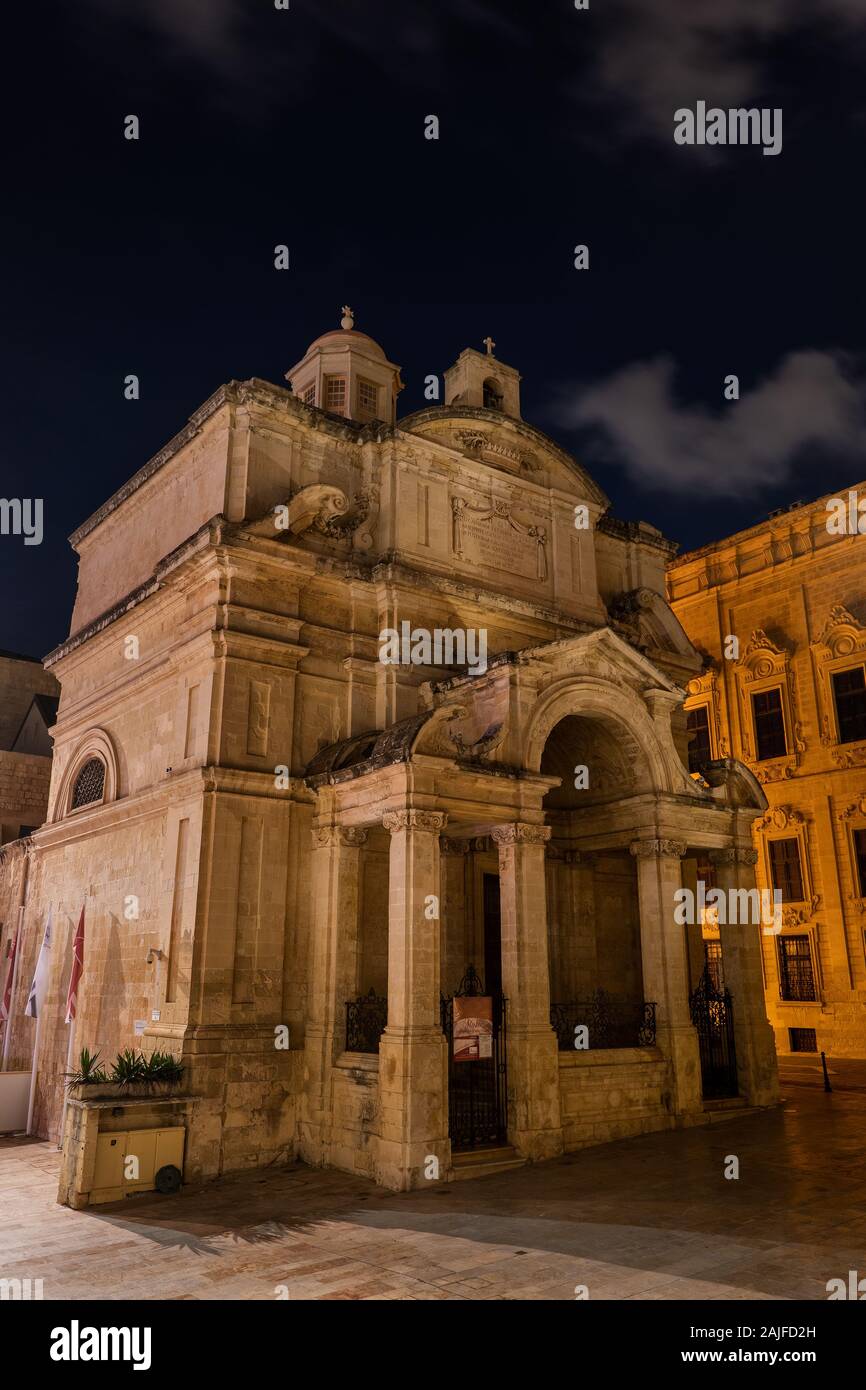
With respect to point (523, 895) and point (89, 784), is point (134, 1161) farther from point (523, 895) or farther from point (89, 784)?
point (89, 784)

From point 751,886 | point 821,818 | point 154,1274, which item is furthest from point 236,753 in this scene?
point 821,818

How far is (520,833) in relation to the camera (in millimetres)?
15609

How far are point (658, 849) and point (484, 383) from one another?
1149 cm

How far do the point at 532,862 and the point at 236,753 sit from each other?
518cm

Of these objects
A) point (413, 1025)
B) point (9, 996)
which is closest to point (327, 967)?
point (413, 1025)

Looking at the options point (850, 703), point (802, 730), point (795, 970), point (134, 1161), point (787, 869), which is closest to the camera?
point (134, 1161)

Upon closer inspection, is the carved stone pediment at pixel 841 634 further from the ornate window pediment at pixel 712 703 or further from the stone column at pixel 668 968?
the stone column at pixel 668 968

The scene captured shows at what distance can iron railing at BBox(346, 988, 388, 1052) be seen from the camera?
15.7 meters

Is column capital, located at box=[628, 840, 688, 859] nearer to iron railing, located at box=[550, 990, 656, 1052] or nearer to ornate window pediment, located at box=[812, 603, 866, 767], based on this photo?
iron railing, located at box=[550, 990, 656, 1052]

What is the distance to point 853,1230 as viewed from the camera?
10.0 m

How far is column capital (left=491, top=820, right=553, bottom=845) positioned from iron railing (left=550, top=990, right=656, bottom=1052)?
10.2 ft

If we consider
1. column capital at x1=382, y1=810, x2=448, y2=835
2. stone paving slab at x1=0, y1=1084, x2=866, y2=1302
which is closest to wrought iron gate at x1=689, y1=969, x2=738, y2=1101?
stone paving slab at x1=0, y1=1084, x2=866, y2=1302

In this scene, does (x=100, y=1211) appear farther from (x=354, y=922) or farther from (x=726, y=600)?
(x=726, y=600)

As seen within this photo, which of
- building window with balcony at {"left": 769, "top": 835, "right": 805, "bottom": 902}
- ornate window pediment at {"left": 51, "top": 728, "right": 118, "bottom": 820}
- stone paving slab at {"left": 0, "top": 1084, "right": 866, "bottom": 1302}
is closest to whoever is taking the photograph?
stone paving slab at {"left": 0, "top": 1084, "right": 866, "bottom": 1302}
